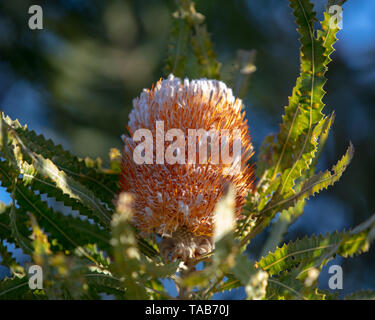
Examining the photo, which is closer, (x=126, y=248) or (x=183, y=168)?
(x=126, y=248)

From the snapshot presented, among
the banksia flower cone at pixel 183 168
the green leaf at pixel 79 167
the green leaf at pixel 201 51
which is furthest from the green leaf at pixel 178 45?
the green leaf at pixel 79 167

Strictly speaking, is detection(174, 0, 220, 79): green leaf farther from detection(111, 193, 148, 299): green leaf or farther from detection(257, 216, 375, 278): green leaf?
detection(111, 193, 148, 299): green leaf

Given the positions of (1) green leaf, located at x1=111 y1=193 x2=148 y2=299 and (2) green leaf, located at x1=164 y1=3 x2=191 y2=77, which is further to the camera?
(2) green leaf, located at x1=164 y1=3 x2=191 y2=77

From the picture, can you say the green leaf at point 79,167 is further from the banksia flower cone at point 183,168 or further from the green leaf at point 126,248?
the green leaf at point 126,248

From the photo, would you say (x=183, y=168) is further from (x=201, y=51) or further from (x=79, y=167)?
(x=201, y=51)

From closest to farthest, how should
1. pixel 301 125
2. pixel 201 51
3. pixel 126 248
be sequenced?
pixel 126 248 < pixel 301 125 < pixel 201 51

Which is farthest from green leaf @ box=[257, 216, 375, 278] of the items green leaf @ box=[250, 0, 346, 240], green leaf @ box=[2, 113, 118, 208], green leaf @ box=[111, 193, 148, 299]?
green leaf @ box=[2, 113, 118, 208]

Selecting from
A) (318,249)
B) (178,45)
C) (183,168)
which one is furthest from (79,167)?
(318,249)

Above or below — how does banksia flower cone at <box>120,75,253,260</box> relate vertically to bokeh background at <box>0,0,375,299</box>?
below
